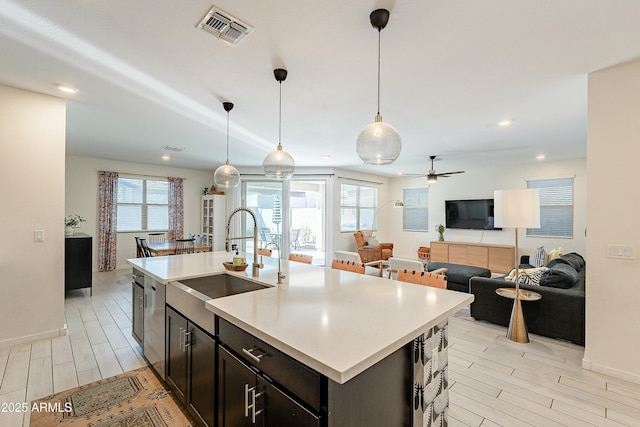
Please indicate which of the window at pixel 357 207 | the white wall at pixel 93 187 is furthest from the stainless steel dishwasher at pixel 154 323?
the window at pixel 357 207

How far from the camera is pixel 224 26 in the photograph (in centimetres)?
197

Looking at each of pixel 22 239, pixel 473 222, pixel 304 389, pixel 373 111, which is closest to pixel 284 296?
pixel 304 389

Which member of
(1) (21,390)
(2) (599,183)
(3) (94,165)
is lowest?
(1) (21,390)

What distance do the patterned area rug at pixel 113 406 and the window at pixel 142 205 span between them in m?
5.69

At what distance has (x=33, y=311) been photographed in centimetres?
315

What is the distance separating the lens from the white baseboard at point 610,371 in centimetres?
239

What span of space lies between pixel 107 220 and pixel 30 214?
4.04 m

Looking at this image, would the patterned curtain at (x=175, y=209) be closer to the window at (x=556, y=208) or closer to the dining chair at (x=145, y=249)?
the dining chair at (x=145, y=249)

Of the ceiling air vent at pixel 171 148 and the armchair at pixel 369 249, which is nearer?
the ceiling air vent at pixel 171 148

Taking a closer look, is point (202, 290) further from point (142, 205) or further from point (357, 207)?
point (357, 207)

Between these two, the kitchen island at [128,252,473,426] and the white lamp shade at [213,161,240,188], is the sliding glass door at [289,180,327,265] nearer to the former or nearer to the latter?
the white lamp shade at [213,161,240,188]

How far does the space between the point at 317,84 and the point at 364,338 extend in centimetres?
247

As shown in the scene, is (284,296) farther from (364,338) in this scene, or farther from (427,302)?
(427,302)

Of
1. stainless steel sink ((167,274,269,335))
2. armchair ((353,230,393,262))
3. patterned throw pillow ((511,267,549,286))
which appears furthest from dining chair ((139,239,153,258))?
patterned throw pillow ((511,267,549,286))
